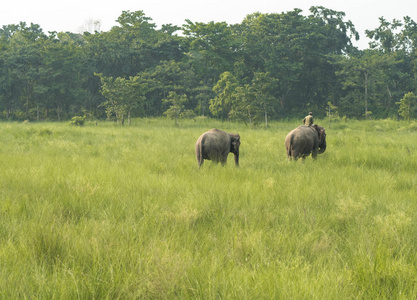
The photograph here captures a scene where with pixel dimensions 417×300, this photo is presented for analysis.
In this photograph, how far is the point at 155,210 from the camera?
3838mm

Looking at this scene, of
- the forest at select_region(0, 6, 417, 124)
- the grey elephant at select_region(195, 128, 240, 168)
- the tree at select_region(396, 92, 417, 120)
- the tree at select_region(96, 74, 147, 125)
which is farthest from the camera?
the forest at select_region(0, 6, 417, 124)

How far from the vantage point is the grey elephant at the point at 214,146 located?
25.1ft

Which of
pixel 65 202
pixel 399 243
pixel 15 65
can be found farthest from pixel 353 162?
pixel 15 65

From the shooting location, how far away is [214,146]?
7699 millimetres

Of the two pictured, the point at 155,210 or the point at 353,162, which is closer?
the point at 155,210

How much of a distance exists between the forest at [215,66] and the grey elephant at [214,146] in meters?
25.8

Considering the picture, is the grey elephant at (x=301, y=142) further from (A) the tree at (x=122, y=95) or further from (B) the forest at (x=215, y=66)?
(B) the forest at (x=215, y=66)

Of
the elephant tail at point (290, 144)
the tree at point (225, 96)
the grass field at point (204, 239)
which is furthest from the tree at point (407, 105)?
the grass field at point (204, 239)

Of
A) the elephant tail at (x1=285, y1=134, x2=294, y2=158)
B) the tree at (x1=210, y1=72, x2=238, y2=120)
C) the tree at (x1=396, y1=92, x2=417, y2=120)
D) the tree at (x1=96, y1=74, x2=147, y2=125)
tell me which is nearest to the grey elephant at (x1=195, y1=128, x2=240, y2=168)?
the elephant tail at (x1=285, y1=134, x2=294, y2=158)

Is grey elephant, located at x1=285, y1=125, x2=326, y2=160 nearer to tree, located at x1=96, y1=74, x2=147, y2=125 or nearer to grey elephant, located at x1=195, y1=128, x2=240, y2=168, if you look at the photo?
grey elephant, located at x1=195, y1=128, x2=240, y2=168

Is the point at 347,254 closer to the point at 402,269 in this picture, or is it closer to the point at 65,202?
the point at 402,269

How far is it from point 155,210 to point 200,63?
37.8 metres

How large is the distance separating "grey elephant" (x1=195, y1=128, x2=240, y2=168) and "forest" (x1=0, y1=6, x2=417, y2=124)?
2583 centimetres

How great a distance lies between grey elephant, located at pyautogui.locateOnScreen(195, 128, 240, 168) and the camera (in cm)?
766
